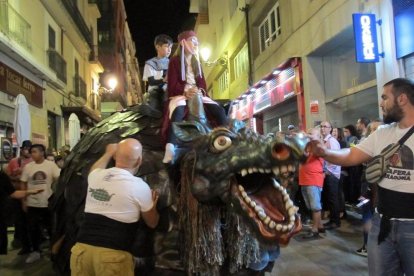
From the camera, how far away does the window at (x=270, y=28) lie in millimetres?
15773

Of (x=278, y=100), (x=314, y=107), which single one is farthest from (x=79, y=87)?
(x=314, y=107)

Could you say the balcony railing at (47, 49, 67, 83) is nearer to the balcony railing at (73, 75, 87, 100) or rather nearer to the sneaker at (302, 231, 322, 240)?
the balcony railing at (73, 75, 87, 100)

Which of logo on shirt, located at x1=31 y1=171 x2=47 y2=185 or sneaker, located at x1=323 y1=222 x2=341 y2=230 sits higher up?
logo on shirt, located at x1=31 y1=171 x2=47 y2=185

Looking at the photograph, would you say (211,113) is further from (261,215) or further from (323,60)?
(323,60)

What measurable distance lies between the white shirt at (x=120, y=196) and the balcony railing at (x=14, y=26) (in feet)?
35.2

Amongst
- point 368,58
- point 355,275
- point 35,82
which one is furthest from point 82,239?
point 35,82

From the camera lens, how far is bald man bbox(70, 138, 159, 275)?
118 inches

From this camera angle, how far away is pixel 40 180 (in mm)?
6680

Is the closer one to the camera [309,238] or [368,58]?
[309,238]

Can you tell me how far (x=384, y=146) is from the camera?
3227 millimetres

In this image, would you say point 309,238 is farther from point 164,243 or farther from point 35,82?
point 35,82

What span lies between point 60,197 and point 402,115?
9.26 ft

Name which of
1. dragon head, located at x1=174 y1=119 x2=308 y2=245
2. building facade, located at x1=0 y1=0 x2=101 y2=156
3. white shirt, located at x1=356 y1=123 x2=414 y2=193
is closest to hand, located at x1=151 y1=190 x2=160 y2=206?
dragon head, located at x1=174 y1=119 x2=308 y2=245

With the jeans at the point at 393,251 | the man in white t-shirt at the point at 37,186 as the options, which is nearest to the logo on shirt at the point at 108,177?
the jeans at the point at 393,251
